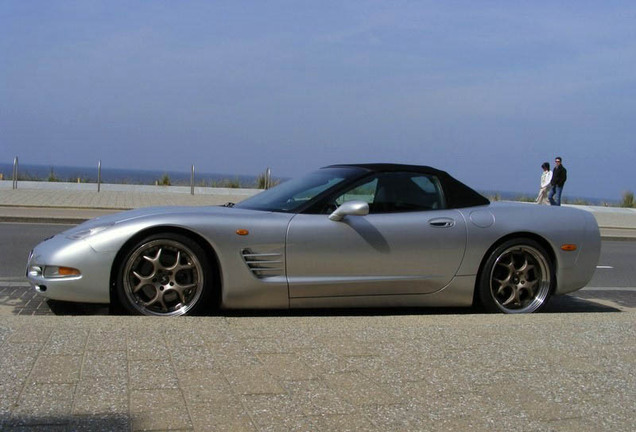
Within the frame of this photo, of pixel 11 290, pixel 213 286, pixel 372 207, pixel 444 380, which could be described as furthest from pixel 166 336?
pixel 11 290

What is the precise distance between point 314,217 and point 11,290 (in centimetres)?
308

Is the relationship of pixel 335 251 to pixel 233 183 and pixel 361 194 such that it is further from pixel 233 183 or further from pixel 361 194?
pixel 233 183

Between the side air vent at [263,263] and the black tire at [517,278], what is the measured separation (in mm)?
1728

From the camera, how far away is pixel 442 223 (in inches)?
260

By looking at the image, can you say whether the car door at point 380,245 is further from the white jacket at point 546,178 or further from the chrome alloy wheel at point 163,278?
the white jacket at point 546,178

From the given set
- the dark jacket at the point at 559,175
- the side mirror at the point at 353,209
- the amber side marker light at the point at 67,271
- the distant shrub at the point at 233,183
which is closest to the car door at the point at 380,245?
the side mirror at the point at 353,209

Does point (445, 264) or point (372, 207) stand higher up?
point (372, 207)

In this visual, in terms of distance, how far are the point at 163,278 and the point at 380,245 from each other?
170 cm

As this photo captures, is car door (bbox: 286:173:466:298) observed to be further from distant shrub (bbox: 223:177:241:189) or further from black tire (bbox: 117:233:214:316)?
distant shrub (bbox: 223:177:241:189)

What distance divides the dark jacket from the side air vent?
2037 cm

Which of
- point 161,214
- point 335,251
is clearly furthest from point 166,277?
point 335,251

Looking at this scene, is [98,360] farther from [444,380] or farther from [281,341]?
[444,380]

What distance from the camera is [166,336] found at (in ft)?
15.8

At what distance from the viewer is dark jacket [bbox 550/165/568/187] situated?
982 inches
